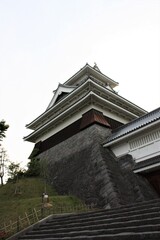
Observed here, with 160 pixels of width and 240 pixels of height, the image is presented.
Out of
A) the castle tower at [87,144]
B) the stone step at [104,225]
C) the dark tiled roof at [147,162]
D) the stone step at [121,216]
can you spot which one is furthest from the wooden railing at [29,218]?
the dark tiled roof at [147,162]

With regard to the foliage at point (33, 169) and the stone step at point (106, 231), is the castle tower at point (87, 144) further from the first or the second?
the stone step at point (106, 231)

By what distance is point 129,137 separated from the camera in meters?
12.9

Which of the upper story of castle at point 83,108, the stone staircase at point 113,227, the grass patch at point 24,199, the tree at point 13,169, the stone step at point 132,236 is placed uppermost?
the upper story of castle at point 83,108

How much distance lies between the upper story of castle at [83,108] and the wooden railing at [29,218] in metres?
6.80

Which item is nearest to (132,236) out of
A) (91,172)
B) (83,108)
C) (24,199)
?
(91,172)

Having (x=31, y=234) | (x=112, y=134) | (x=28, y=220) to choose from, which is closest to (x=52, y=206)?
(x=28, y=220)

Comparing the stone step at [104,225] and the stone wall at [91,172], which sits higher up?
the stone wall at [91,172]

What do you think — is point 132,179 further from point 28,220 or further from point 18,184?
point 18,184

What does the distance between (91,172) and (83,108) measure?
478 centimetres

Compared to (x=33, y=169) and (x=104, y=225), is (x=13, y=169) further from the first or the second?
(x=104, y=225)

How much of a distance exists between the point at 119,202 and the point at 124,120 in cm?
818

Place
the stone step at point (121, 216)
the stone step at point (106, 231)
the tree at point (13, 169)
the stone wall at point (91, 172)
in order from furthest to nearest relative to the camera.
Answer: the tree at point (13, 169) → the stone wall at point (91, 172) → the stone step at point (121, 216) → the stone step at point (106, 231)

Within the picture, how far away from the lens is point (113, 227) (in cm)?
552

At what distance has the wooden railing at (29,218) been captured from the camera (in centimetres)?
848
